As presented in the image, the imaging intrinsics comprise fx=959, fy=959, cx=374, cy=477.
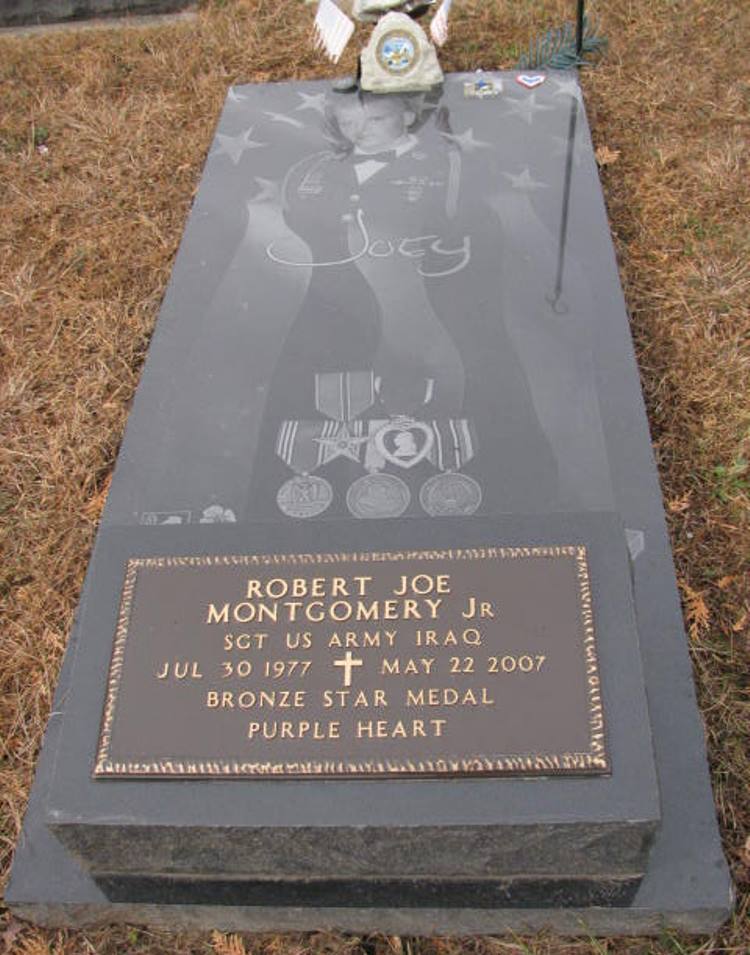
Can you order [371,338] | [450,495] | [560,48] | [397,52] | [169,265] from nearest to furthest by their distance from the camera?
[450,495]
[371,338]
[169,265]
[397,52]
[560,48]

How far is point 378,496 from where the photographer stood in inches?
118

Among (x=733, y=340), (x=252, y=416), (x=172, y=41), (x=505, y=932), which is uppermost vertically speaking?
(x=172, y=41)

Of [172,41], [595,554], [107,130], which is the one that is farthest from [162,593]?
[172,41]

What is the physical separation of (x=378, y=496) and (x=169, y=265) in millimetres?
2007

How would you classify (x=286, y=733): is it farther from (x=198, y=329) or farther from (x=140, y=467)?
(x=198, y=329)

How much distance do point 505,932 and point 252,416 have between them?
1771 mm

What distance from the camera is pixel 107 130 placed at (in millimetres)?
5156

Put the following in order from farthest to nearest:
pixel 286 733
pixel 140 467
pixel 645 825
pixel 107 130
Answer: pixel 107 130
pixel 140 467
pixel 286 733
pixel 645 825

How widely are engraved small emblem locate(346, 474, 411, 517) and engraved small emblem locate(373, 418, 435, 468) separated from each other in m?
0.08

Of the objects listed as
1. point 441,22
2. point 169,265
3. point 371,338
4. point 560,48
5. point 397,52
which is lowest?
point 169,265
